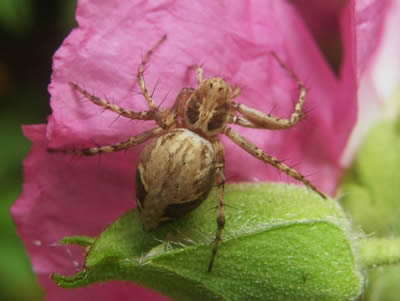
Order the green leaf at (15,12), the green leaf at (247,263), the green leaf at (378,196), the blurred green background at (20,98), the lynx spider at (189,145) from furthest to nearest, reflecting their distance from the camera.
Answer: the blurred green background at (20,98) → the green leaf at (15,12) → the green leaf at (378,196) → the lynx spider at (189,145) → the green leaf at (247,263)

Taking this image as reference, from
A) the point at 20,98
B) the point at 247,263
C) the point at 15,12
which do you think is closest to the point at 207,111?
the point at 247,263

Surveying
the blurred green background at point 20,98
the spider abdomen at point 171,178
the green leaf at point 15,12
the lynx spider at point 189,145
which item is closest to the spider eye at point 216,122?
the lynx spider at point 189,145

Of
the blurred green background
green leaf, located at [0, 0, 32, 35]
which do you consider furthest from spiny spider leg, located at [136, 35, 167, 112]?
the blurred green background

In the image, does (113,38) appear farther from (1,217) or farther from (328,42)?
(1,217)

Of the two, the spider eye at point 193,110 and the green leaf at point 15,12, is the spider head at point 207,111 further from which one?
the green leaf at point 15,12

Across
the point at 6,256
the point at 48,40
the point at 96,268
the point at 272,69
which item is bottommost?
the point at 6,256

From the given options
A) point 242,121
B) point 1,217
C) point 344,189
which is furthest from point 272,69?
point 1,217

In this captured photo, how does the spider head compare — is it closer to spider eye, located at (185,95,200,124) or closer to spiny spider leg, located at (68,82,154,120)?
spider eye, located at (185,95,200,124)
